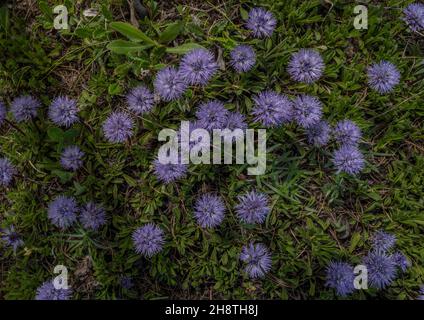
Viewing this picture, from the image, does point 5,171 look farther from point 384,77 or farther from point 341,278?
point 384,77

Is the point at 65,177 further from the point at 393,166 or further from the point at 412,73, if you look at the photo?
the point at 412,73

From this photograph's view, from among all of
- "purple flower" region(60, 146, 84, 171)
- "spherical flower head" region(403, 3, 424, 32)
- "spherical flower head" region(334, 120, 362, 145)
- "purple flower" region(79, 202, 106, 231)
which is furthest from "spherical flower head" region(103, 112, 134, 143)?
"spherical flower head" region(403, 3, 424, 32)

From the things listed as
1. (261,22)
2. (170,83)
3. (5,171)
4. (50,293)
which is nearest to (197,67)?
(170,83)

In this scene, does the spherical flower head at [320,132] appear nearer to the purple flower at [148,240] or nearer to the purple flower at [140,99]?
the purple flower at [140,99]

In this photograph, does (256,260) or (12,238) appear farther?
(12,238)

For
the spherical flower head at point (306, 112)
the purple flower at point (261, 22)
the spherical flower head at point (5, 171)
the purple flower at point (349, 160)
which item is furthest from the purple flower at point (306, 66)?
the spherical flower head at point (5, 171)
